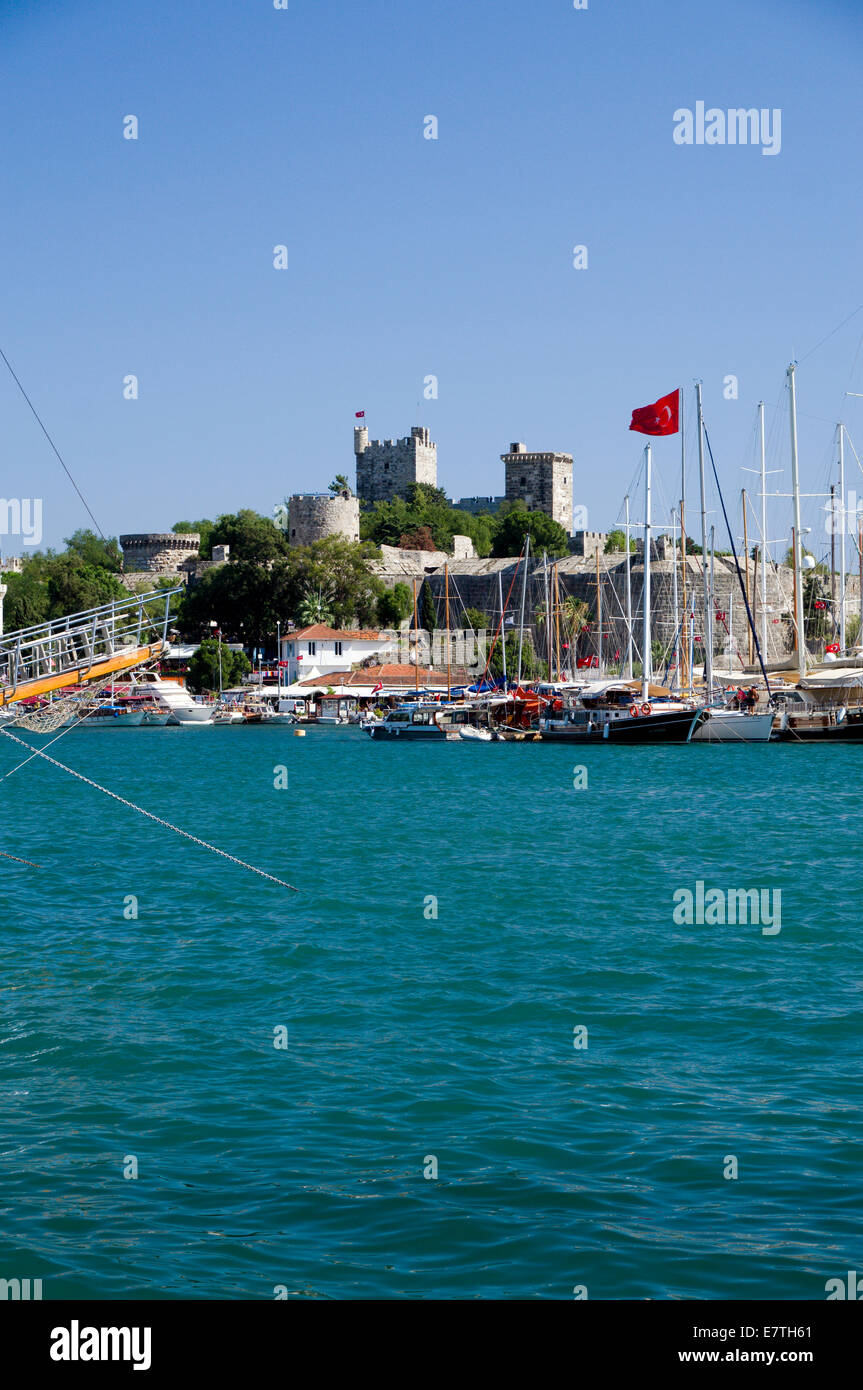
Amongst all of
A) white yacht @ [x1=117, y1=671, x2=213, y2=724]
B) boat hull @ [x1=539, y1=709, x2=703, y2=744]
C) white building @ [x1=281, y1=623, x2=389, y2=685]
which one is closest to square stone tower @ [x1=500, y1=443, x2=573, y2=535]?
white building @ [x1=281, y1=623, x2=389, y2=685]

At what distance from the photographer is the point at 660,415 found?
188ft

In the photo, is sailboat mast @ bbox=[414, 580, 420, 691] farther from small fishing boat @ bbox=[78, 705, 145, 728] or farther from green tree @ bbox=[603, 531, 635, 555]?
green tree @ bbox=[603, 531, 635, 555]

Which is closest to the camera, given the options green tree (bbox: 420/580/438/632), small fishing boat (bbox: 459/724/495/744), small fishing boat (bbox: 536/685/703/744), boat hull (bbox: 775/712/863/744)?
boat hull (bbox: 775/712/863/744)

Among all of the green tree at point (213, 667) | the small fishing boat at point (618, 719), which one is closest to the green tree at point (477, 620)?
the green tree at point (213, 667)

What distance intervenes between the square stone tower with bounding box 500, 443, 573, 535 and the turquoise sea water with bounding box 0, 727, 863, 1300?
112 metres

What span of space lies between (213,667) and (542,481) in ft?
176

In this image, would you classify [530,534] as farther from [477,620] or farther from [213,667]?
[213,667]

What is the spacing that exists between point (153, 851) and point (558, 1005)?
1463 cm

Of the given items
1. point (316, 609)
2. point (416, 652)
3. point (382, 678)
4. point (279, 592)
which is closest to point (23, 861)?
point (382, 678)

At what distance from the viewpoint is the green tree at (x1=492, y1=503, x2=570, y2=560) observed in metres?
120

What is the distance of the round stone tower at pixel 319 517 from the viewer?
366 feet

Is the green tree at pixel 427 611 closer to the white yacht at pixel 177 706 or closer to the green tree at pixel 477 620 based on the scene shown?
the green tree at pixel 477 620

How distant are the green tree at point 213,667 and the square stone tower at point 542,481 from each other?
4654 centimetres
